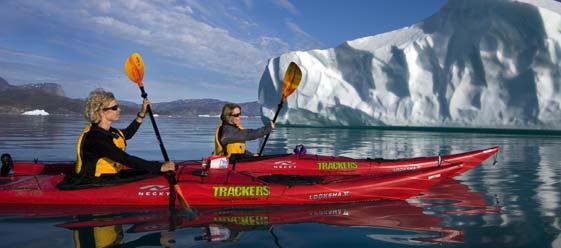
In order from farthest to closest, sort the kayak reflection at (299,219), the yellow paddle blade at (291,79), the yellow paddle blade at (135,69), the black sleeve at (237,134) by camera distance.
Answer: the yellow paddle blade at (291,79) < the yellow paddle blade at (135,69) < the black sleeve at (237,134) < the kayak reflection at (299,219)

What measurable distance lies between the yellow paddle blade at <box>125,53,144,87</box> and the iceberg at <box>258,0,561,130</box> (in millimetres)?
20156

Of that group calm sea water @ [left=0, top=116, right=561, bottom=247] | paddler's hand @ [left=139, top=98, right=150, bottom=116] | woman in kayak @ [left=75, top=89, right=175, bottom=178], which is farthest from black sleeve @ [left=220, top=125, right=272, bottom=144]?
woman in kayak @ [left=75, top=89, right=175, bottom=178]

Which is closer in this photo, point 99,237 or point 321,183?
point 99,237

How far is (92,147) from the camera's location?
4172 mm

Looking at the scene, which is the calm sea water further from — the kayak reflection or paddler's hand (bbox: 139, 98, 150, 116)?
paddler's hand (bbox: 139, 98, 150, 116)

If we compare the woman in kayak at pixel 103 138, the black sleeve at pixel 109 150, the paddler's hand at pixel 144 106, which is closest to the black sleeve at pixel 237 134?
the paddler's hand at pixel 144 106

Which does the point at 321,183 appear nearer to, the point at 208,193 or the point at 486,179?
the point at 208,193

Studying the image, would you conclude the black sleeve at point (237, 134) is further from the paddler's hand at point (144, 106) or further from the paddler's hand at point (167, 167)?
the paddler's hand at point (167, 167)

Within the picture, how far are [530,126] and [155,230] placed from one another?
2173cm

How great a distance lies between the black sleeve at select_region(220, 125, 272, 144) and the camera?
597 centimetres

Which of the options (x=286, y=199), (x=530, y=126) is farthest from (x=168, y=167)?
(x=530, y=126)

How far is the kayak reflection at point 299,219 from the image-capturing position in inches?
143

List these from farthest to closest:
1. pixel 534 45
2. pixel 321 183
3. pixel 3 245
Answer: pixel 534 45
pixel 321 183
pixel 3 245

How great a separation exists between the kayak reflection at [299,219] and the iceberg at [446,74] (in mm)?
18589
